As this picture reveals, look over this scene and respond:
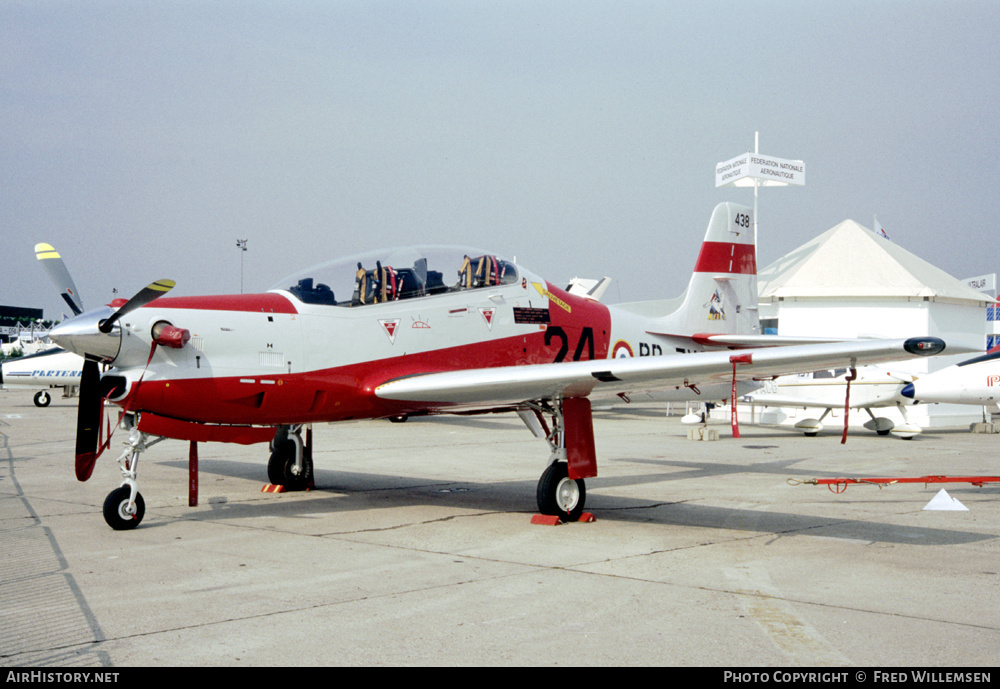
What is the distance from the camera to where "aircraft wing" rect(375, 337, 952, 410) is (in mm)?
7086

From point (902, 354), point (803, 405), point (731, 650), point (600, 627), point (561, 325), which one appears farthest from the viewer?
point (803, 405)

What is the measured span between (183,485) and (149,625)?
6.97m

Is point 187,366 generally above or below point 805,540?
above

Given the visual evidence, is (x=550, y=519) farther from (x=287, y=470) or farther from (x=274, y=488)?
(x=274, y=488)

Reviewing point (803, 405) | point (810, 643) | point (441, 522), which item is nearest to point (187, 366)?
point (441, 522)

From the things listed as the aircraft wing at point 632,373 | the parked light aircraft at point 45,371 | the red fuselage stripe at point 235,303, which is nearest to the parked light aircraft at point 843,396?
the aircraft wing at point 632,373

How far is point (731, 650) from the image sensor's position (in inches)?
167

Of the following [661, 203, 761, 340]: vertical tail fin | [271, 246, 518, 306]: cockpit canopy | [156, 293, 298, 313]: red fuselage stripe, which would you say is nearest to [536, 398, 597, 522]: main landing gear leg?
[271, 246, 518, 306]: cockpit canopy

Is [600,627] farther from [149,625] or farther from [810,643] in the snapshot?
[149,625]

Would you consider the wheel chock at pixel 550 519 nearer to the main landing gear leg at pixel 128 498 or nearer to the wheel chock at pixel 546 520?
the wheel chock at pixel 546 520

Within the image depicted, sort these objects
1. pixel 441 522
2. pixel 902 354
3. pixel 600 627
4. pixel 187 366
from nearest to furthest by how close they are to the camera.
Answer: pixel 600 627 → pixel 902 354 → pixel 187 366 → pixel 441 522

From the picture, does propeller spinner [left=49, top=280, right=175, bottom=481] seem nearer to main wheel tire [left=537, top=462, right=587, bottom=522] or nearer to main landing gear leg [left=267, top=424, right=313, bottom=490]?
main landing gear leg [left=267, top=424, right=313, bottom=490]

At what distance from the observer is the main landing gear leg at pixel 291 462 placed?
35.1 feet

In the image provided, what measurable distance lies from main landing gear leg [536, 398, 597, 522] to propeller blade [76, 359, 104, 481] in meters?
4.20
